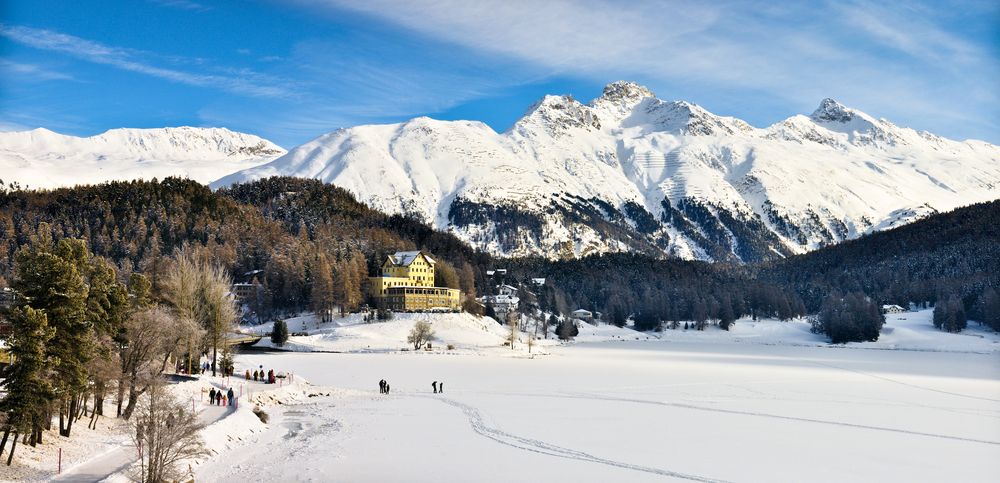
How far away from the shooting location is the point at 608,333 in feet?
616

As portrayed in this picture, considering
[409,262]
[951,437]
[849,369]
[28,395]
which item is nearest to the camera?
[28,395]

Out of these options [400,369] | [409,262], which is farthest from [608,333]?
[400,369]

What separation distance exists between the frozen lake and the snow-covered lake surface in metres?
0.13

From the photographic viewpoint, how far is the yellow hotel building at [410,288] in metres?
150

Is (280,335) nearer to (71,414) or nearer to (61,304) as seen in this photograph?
(71,414)

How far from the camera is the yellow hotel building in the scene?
5920 inches

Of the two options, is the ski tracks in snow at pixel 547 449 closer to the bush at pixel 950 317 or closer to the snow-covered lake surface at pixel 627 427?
the snow-covered lake surface at pixel 627 427

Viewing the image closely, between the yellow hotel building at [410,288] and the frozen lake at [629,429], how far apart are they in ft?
222

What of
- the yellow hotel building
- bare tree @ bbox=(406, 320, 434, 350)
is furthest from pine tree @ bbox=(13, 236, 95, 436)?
the yellow hotel building

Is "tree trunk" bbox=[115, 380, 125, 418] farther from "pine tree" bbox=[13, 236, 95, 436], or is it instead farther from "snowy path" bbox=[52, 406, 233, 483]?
"snowy path" bbox=[52, 406, 233, 483]

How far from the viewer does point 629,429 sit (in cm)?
4441

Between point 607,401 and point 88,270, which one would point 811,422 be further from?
point 88,270

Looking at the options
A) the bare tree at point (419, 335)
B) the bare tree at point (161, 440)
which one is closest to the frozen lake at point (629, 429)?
the bare tree at point (161, 440)

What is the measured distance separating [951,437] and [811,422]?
748cm
